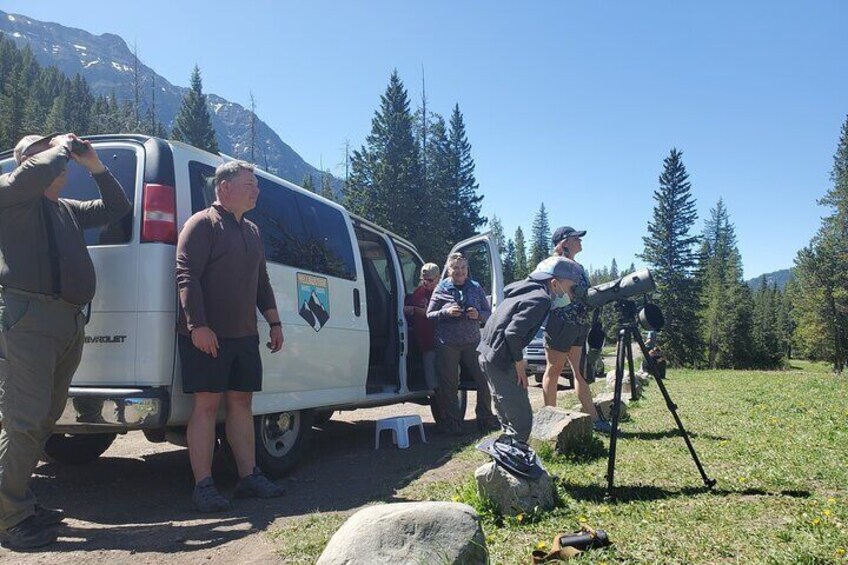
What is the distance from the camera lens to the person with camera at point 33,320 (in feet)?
10.2

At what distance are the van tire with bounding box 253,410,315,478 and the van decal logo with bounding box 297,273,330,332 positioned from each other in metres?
0.77

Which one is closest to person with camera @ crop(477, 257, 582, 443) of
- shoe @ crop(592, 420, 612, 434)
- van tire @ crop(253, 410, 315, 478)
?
van tire @ crop(253, 410, 315, 478)

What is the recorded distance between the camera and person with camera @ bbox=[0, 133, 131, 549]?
3.10 meters

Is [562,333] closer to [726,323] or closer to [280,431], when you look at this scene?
[280,431]

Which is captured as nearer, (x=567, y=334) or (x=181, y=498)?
(x=181, y=498)

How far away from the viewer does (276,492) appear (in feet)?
13.3

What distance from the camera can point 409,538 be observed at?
2359 mm

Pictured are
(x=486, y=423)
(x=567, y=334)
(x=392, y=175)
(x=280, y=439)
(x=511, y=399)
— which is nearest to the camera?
(x=511, y=399)

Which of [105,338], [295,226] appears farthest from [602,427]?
[105,338]

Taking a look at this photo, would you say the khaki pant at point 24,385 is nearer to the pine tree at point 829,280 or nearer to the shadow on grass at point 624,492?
the shadow on grass at point 624,492

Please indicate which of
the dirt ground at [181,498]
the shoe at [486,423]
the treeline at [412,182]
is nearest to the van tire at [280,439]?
the dirt ground at [181,498]

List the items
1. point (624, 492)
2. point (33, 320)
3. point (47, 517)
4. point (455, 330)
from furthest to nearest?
point (455, 330) < point (624, 492) < point (47, 517) < point (33, 320)

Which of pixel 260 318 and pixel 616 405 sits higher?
pixel 260 318

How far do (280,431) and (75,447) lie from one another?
5.68ft
